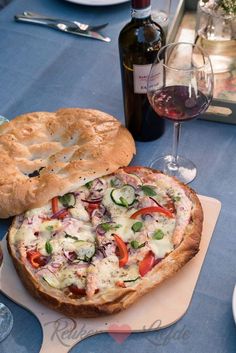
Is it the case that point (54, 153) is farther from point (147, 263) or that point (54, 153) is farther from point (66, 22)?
point (66, 22)

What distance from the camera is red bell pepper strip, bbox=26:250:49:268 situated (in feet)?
3.63

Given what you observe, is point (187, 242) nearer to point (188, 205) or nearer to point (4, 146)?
point (188, 205)

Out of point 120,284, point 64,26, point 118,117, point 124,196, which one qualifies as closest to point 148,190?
point 124,196

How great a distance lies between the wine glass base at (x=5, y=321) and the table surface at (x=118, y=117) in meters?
0.01

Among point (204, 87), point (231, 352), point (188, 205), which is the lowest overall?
point (231, 352)

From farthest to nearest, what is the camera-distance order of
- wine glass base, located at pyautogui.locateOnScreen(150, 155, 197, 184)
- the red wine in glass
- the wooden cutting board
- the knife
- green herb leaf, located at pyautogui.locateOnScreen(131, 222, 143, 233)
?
the knife < wine glass base, located at pyautogui.locateOnScreen(150, 155, 197, 184) < the red wine in glass < green herb leaf, located at pyautogui.locateOnScreen(131, 222, 143, 233) < the wooden cutting board

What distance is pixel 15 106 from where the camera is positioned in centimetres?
163

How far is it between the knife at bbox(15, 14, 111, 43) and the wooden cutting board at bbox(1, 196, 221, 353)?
3.38 feet

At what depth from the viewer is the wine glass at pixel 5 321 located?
3.51 ft

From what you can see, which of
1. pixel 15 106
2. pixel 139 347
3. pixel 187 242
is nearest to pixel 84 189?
pixel 187 242

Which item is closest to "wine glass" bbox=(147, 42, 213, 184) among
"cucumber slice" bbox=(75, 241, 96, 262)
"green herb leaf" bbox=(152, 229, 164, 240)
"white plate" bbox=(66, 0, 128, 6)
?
"green herb leaf" bbox=(152, 229, 164, 240)

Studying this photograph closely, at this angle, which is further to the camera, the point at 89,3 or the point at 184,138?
the point at 89,3

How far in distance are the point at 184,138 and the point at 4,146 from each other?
517 mm

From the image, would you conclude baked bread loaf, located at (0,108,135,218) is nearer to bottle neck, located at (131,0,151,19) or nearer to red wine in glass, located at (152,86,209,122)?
red wine in glass, located at (152,86,209,122)
